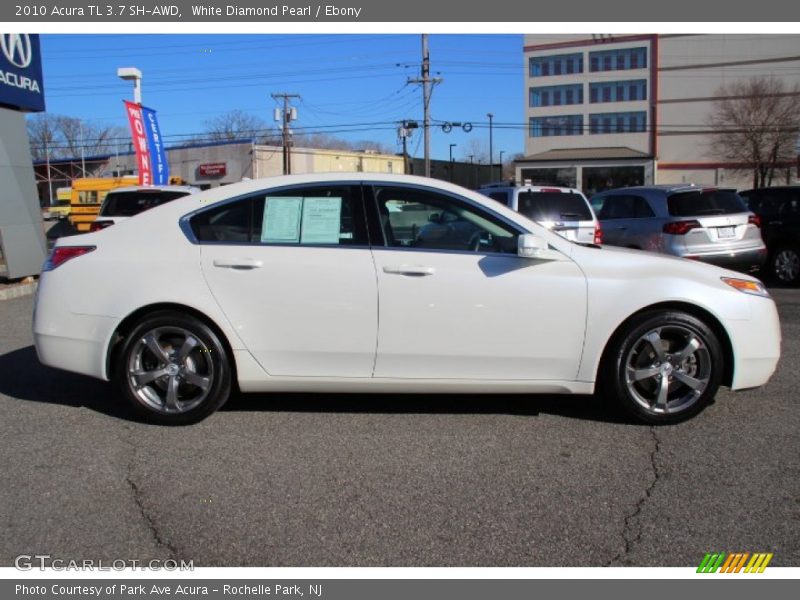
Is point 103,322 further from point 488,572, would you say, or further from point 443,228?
point 488,572

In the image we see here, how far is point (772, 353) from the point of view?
15.4 feet

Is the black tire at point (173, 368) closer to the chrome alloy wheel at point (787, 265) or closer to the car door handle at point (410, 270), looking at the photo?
the car door handle at point (410, 270)

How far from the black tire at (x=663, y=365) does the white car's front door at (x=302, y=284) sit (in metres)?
1.59

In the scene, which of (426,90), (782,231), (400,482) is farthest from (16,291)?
(426,90)

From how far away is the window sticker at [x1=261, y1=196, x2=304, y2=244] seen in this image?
4684 mm

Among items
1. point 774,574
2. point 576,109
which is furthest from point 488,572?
point 576,109

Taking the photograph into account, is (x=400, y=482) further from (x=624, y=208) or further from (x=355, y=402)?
(x=624, y=208)

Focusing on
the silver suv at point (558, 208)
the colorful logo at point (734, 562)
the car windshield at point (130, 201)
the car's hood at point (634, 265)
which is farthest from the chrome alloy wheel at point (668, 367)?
the car windshield at point (130, 201)

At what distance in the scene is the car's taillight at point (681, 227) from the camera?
10109mm

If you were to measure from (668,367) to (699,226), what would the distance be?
20.5ft

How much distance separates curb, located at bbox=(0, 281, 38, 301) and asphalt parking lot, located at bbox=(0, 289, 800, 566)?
251 inches

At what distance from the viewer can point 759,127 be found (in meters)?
63.5

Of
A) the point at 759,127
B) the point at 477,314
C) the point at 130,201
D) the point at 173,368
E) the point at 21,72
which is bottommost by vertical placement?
the point at 173,368

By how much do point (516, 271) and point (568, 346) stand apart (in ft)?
1.91
